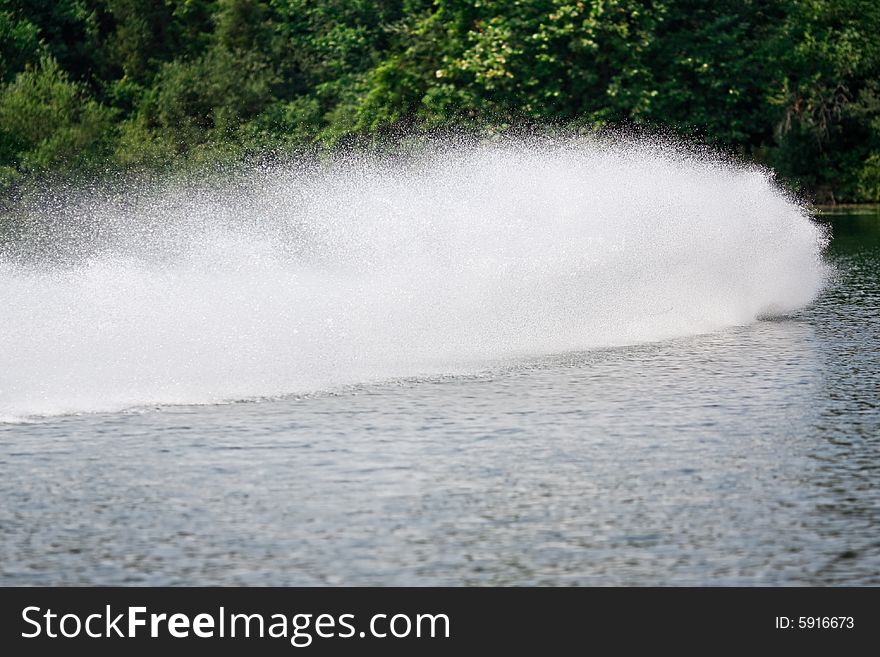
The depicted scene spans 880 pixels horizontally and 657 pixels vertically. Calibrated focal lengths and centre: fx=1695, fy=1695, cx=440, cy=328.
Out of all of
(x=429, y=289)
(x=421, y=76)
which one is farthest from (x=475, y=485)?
(x=421, y=76)

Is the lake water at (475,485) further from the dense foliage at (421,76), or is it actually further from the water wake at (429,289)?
the dense foliage at (421,76)

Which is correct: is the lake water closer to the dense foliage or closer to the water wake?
the water wake

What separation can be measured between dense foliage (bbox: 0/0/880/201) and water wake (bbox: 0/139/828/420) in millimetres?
25544

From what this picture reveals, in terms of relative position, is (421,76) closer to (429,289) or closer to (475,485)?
(429,289)

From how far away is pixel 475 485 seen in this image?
11844 millimetres

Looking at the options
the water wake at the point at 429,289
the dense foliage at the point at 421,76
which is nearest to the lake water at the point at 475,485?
the water wake at the point at 429,289

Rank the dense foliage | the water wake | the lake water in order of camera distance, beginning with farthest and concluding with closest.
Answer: the dense foliage < the water wake < the lake water

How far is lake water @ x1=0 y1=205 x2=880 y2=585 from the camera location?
977 centimetres

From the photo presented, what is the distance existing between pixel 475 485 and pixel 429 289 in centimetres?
984

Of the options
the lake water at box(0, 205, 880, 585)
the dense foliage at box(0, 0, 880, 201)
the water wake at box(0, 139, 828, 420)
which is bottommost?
the lake water at box(0, 205, 880, 585)

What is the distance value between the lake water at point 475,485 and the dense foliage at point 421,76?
1486 inches

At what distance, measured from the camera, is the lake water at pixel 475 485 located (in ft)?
32.0

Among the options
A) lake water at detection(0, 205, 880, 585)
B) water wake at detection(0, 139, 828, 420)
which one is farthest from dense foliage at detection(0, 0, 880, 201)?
lake water at detection(0, 205, 880, 585)
